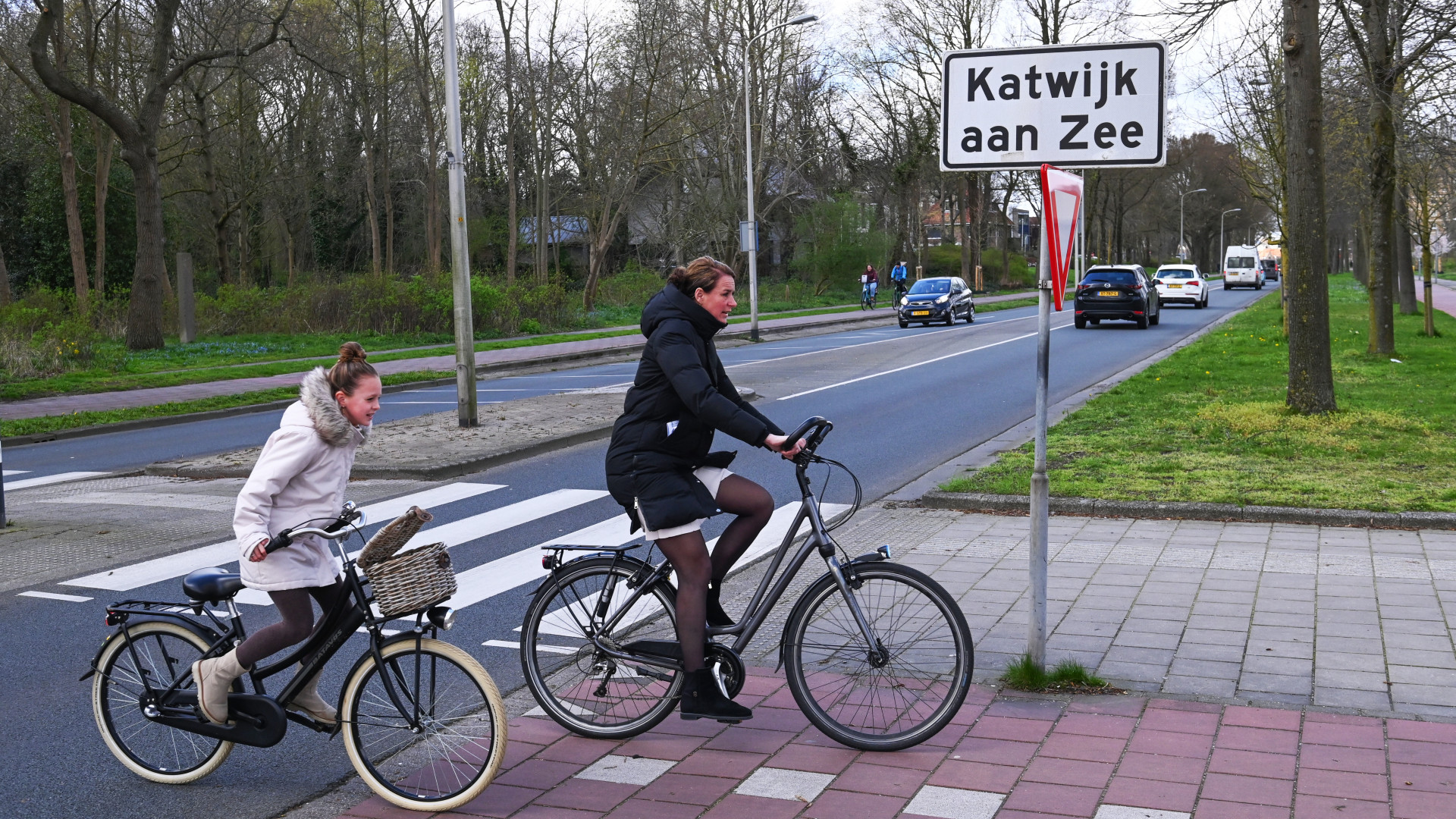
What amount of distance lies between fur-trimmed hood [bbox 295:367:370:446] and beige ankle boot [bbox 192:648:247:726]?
84cm

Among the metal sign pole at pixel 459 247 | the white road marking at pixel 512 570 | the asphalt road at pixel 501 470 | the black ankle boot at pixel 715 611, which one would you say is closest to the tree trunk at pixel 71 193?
the asphalt road at pixel 501 470

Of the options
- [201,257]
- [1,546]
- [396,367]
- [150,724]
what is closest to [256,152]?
[201,257]

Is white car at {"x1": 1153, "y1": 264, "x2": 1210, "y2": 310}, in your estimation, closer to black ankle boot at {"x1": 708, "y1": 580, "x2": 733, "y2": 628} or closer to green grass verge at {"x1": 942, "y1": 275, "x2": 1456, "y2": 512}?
green grass verge at {"x1": 942, "y1": 275, "x2": 1456, "y2": 512}

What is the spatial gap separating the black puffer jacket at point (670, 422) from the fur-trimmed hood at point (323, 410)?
0.93m

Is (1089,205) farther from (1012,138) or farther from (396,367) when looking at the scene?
(1012,138)

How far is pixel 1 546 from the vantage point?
8.59m

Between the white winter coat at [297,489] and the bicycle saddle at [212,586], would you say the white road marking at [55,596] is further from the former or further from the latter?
the white winter coat at [297,489]

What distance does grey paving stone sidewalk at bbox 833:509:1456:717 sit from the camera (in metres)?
5.22

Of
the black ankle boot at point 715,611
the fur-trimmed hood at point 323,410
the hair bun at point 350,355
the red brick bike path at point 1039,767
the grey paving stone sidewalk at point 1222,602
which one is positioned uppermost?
the hair bun at point 350,355

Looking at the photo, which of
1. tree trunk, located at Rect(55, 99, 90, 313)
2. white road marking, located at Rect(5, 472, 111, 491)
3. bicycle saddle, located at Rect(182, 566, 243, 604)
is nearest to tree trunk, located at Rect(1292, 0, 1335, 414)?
bicycle saddle, located at Rect(182, 566, 243, 604)

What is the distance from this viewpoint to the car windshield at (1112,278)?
33469 millimetres

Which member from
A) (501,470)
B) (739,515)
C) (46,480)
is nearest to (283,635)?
(739,515)

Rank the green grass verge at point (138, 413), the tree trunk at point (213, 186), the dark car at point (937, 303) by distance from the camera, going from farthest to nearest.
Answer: the tree trunk at point (213, 186) < the dark car at point (937, 303) < the green grass verge at point (138, 413)

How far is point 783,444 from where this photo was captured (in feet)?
14.4
